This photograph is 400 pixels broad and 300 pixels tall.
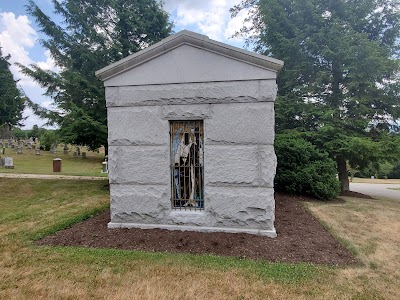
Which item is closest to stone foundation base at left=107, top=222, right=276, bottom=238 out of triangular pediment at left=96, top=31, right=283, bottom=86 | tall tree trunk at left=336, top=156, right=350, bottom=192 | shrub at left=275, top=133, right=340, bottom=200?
triangular pediment at left=96, top=31, right=283, bottom=86

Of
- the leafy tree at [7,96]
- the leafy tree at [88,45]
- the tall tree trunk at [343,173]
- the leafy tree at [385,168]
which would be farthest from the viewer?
the leafy tree at [7,96]

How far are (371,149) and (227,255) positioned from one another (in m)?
7.67

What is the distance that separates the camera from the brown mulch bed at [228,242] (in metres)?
4.35

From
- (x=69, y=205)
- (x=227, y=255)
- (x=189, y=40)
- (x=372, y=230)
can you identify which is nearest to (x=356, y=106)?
(x=372, y=230)

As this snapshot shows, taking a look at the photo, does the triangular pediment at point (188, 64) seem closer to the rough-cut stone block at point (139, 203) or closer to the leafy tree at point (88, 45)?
the rough-cut stone block at point (139, 203)

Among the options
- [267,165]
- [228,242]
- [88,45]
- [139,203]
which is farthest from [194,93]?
[88,45]

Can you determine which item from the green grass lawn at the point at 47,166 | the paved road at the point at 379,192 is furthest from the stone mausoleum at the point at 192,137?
the paved road at the point at 379,192

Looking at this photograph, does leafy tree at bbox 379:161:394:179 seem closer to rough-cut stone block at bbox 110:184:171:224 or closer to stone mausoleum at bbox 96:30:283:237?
stone mausoleum at bbox 96:30:283:237

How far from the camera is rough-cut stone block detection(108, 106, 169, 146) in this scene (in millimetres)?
5477

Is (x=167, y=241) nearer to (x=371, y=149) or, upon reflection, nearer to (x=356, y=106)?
(x=371, y=149)

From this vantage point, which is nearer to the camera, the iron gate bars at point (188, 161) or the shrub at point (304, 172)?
the iron gate bars at point (188, 161)

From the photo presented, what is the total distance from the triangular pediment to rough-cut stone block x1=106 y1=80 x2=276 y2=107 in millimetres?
97

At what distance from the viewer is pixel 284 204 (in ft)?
25.5

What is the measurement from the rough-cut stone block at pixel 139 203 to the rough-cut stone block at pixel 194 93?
1681mm
